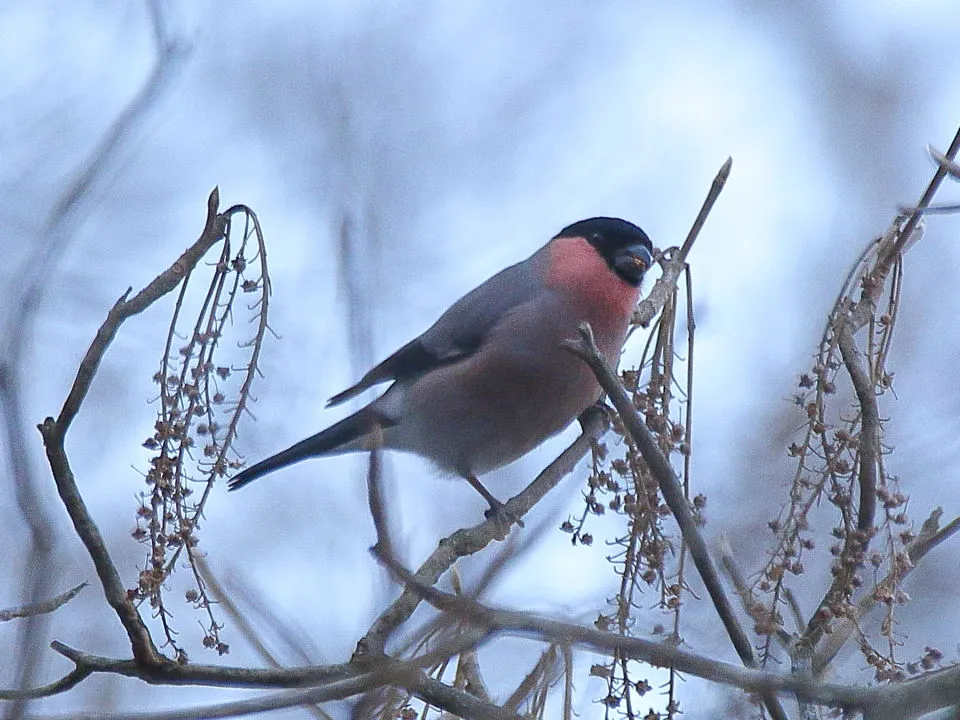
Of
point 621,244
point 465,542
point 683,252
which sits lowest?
point 465,542

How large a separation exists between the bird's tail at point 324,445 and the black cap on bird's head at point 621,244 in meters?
0.73

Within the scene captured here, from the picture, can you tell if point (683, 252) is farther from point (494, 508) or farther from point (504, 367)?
point (494, 508)

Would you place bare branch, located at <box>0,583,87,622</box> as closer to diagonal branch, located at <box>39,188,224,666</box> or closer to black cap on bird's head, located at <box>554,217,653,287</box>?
diagonal branch, located at <box>39,188,224,666</box>

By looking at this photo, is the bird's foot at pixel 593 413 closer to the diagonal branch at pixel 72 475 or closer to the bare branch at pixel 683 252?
the bare branch at pixel 683 252

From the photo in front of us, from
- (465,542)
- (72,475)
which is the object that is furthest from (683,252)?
(72,475)

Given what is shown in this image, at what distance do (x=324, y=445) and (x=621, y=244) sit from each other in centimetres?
95

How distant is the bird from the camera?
2.92 meters

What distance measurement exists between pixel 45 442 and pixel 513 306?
1778 mm

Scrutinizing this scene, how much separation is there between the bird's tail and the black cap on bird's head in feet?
2.41

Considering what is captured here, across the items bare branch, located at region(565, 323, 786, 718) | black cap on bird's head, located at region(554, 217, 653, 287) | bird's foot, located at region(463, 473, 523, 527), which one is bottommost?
bare branch, located at region(565, 323, 786, 718)

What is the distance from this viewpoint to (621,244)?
10.4 ft

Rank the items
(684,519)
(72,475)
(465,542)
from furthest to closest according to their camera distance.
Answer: (465,542) → (72,475) → (684,519)

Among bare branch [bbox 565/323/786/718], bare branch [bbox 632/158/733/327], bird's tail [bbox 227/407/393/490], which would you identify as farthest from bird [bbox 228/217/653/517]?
bare branch [bbox 565/323/786/718]

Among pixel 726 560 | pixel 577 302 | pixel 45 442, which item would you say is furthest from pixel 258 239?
pixel 577 302
